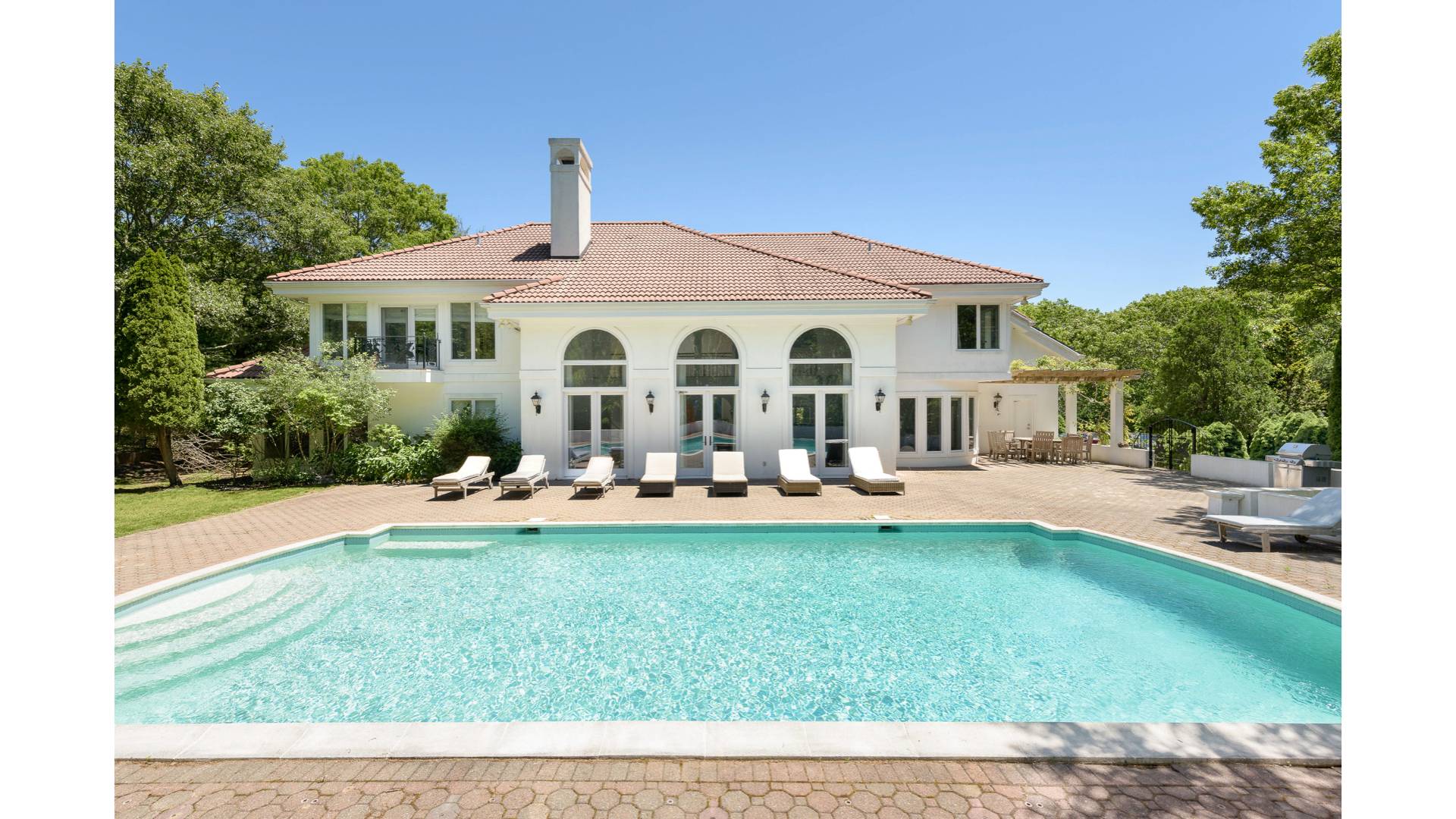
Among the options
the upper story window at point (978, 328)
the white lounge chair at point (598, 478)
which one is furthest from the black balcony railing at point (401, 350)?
the upper story window at point (978, 328)

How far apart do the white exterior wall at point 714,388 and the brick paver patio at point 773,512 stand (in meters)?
1.52

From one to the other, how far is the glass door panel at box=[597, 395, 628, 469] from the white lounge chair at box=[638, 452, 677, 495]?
155 cm

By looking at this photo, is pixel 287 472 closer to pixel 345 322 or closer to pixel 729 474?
pixel 345 322

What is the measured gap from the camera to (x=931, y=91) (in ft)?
55.0

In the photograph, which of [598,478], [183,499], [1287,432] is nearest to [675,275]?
[598,478]

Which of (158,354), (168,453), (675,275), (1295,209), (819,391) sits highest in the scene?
(1295,209)

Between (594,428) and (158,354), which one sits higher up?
(158,354)

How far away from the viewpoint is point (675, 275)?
16875mm

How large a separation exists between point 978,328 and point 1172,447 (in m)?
8.42

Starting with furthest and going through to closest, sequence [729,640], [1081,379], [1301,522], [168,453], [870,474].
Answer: [1081,379], [168,453], [870,474], [1301,522], [729,640]
